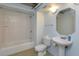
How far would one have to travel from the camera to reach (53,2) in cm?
122

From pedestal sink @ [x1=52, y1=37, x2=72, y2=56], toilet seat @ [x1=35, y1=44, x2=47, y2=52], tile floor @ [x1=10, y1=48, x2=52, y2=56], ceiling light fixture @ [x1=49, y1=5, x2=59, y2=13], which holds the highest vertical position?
ceiling light fixture @ [x1=49, y1=5, x2=59, y2=13]

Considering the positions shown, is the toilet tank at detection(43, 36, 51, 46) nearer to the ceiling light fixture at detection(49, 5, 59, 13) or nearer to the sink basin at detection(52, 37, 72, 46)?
the sink basin at detection(52, 37, 72, 46)

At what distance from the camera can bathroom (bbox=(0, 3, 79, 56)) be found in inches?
51.2

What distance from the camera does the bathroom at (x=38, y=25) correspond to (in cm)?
130

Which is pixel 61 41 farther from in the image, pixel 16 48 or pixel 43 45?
pixel 16 48

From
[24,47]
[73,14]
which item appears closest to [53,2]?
[73,14]

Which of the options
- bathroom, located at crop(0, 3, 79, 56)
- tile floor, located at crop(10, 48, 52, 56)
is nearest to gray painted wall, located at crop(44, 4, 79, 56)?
bathroom, located at crop(0, 3, 79, 56)

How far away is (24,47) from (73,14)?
928 millimetres

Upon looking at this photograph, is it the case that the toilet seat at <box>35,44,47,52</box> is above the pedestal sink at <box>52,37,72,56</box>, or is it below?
below

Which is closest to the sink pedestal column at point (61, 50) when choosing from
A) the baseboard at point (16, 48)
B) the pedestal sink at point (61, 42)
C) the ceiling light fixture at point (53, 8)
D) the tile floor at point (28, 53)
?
the pedestal sink at point (61, 42)

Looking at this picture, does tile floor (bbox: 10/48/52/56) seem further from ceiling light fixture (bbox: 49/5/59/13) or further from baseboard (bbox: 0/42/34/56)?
ceiling light fixture (bbox: 49/5/59/13)

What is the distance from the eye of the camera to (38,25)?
4.70ft

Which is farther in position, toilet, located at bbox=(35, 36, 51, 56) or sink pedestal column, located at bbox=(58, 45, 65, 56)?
toilet, located at bbox=(35, 36, 51, 56)

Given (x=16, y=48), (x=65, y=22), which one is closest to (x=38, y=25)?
(x=65, y=22)
